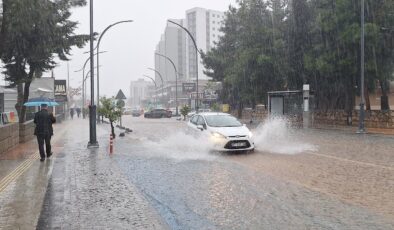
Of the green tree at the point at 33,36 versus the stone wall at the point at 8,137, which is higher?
the green tree at the point at 33,36

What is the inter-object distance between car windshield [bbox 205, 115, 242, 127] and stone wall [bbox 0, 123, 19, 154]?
714 cm

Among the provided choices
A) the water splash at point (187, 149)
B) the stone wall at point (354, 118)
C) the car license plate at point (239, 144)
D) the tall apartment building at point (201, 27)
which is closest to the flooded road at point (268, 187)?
the water splash at point (187, 149)

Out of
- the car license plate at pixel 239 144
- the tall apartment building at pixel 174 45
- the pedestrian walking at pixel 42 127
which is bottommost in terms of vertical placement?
the car license plate at pixel 239 144

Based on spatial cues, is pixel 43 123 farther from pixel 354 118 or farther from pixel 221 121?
pixel 354 118

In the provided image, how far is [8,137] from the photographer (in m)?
19.2

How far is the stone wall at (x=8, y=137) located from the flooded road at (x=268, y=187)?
397cm

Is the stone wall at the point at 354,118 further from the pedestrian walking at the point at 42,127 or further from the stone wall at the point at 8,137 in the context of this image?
the pedestrian walking at the point at 42,127

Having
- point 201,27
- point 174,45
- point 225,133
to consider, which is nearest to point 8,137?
point 225,133

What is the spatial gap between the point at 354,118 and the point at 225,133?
21229 millimetres

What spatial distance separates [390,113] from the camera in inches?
1247

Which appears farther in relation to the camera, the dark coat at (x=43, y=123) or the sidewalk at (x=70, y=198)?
the dark coat at (x=43, y=123)

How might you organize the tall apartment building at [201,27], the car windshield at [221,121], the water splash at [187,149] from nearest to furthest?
1. the water splash at [187,149]
2. the car windshield at [221,121]
3. the tall apartment building at [201,27]

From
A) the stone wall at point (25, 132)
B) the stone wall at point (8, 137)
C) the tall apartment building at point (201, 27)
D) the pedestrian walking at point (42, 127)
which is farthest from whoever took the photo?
the tall apartment building at point (201, 27)

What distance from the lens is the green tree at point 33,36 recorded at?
14.1 m
